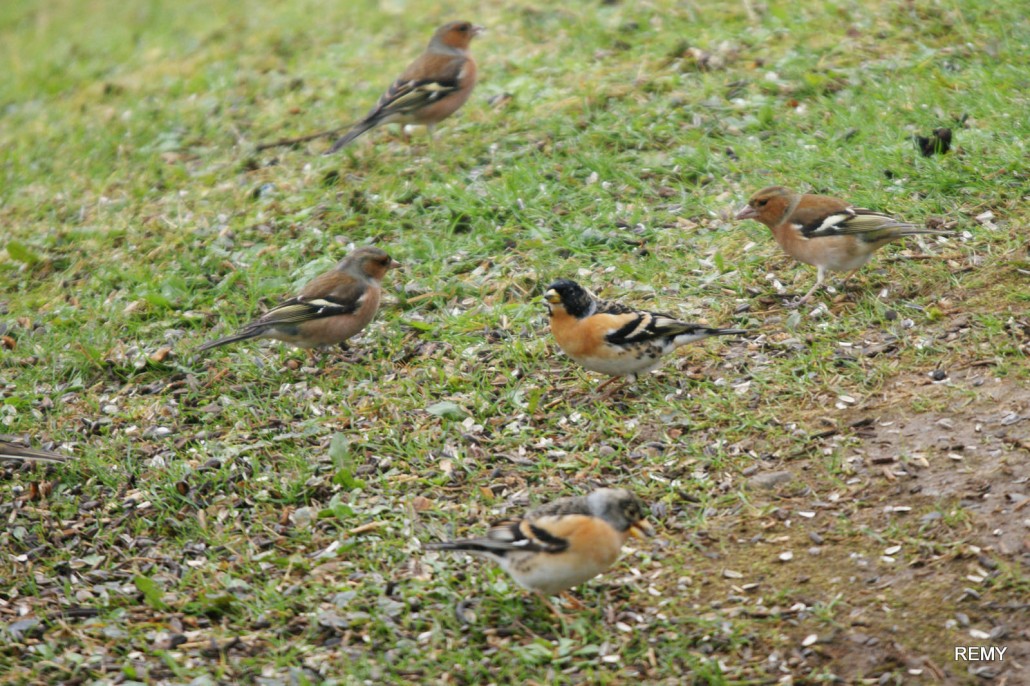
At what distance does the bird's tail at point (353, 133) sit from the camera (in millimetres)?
8211

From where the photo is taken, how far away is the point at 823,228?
598 cm

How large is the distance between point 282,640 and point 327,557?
0.52 m

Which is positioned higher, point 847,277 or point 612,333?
point 612,333

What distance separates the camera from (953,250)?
6.20 meters

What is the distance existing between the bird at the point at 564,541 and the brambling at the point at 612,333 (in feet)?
3.83

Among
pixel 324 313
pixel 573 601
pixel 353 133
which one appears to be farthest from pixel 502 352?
pixel 353 133

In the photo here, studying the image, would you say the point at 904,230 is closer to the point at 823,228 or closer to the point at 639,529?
the point at 823,228

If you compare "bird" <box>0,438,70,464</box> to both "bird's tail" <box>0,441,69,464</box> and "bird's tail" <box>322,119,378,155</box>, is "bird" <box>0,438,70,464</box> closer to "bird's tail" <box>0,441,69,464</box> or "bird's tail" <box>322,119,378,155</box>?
"bird's tail" <box>0,441,69,464</box>

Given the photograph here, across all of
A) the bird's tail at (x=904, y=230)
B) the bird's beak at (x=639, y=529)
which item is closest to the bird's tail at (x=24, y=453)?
the bird's beak at (x=639, y=529)

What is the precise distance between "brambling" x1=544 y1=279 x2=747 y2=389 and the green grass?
0.25 metres

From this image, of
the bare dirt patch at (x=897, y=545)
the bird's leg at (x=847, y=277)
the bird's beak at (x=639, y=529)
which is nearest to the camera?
the bare dirt patch at (x=897, y=545)

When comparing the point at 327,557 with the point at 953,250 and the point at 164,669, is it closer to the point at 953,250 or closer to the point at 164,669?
the point at 164,669

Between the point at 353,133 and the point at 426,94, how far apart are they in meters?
0.64

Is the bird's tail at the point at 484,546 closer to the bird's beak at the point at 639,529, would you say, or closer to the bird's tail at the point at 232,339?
the bird's beak at the point at 639,529
